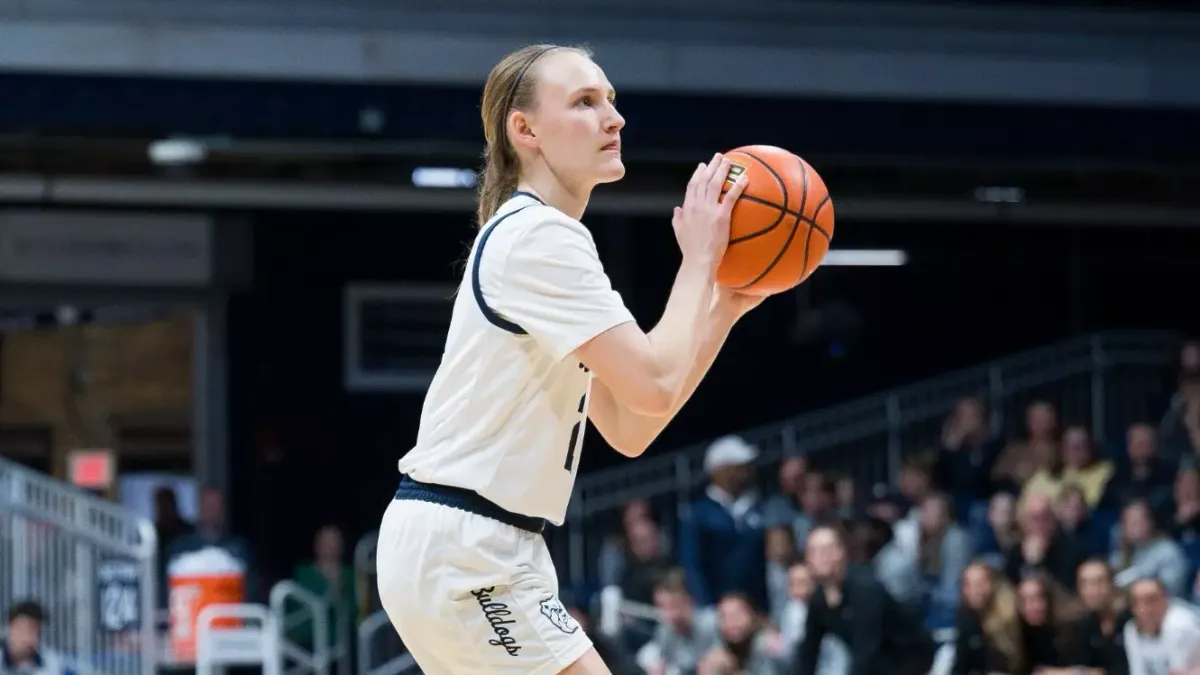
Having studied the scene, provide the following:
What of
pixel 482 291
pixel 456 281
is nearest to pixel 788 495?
pixel 456 281

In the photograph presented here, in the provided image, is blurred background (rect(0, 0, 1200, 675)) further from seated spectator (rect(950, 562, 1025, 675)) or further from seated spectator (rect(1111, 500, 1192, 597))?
seated spectator (rect(950, 562, 1025, 675))

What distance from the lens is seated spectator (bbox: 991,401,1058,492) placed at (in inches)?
514

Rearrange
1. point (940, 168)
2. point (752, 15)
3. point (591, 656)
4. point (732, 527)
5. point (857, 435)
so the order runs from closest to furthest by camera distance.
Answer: point (591, 656), point (732, 527), point (752, 15), point (940, 168), point (857, 435)

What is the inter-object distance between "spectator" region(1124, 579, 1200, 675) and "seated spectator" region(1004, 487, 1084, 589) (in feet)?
3.04

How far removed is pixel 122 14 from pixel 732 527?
5.40 m

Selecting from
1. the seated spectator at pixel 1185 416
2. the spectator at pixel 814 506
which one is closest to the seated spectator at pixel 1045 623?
the seated spectator at pixel 1185 416

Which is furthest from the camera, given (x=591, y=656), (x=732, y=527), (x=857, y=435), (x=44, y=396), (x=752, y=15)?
(x=44, y=396)

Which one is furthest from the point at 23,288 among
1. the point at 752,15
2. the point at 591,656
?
the point at 591,656

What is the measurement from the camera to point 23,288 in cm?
1578

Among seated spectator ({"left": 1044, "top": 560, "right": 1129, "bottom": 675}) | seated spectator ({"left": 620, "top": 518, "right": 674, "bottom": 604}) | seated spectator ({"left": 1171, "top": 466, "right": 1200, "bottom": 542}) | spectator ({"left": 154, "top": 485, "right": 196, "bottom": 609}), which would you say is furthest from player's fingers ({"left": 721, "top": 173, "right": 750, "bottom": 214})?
spectator ({"left": 154, "top": 485, "right": 196, "bottom": 609})

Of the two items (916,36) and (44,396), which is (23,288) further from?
(916,36)

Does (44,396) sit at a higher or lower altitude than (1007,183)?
lower

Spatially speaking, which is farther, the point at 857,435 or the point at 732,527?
the point at 857,435

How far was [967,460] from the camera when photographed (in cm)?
1384
